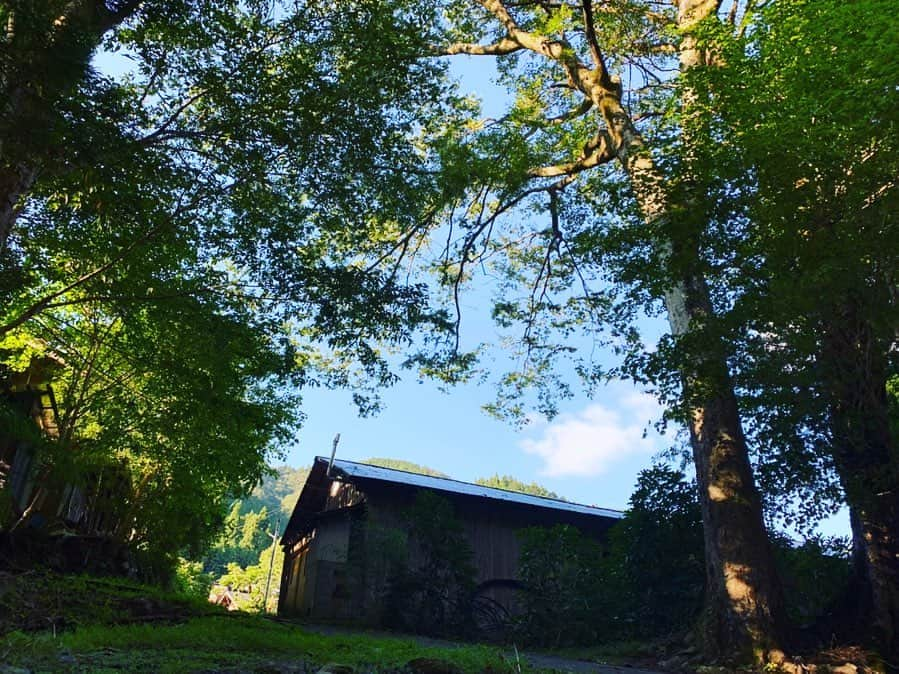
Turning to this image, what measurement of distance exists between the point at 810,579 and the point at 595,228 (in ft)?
22.4

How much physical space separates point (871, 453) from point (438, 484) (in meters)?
15.4

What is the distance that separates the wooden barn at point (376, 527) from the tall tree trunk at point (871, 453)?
990 centimetres

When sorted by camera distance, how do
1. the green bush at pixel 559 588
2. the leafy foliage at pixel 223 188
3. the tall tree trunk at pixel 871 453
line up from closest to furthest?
the leafy foliage at pixel 223 188 → the tall tree trunk at pixel 871 453 → the green bush at pixel 559 588

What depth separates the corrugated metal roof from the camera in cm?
1989

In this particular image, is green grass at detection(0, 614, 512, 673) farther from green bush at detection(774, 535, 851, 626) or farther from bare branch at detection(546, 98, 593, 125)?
bare branch at detection(546, 98, 593, 125)

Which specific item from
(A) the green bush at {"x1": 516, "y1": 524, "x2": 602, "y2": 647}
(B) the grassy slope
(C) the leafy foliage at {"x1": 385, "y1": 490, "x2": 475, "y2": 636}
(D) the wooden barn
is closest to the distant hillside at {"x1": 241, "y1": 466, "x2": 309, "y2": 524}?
(D) the wooden barn

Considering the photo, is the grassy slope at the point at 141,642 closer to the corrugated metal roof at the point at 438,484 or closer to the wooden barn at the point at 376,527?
the wooden barn at the point at 376,527

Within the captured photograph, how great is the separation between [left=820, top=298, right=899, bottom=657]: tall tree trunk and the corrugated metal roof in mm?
13491

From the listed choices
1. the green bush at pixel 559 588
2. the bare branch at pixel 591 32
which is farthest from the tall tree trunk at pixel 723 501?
the green bush at pixel 559 588

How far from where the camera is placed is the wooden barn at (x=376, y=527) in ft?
55.5

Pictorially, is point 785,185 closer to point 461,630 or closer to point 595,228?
point 595,228

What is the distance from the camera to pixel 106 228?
6977 mm

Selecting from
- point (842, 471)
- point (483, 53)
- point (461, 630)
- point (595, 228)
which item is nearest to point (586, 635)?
point (461, 630)

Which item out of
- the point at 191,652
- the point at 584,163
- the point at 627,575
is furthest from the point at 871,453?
the point at 584,163
